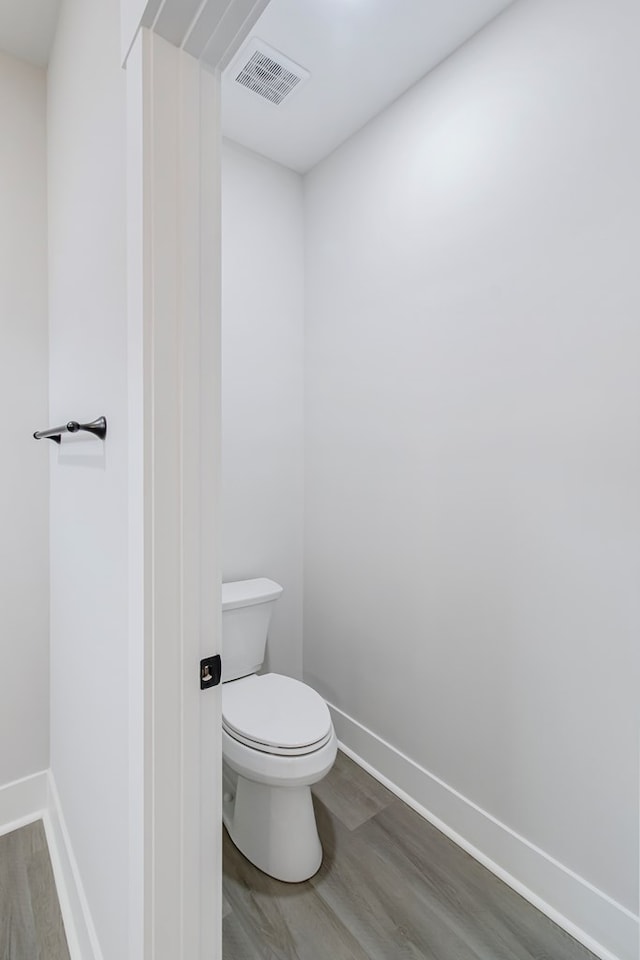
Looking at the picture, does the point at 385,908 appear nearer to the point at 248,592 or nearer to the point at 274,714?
the point at 274,714

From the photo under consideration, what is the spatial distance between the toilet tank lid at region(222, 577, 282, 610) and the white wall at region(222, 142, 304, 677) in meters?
0.10

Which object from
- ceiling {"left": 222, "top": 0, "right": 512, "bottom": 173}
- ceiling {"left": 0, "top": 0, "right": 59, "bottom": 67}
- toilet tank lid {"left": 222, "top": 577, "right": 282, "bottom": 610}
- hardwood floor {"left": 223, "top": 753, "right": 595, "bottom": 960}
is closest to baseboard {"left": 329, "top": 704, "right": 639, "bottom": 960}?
hardwood floor {"left": 223, "top": 753, "right": 595, "bottom": 960}

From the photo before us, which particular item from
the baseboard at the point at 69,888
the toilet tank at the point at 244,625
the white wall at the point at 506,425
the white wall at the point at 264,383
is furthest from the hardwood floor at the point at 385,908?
the white wall at the point at 264,383

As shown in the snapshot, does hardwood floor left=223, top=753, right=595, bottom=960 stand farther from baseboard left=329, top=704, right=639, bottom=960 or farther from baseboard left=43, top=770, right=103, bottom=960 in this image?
baseboard left=43, top=770, right=103, bottom=960

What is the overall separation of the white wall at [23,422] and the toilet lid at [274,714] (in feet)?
2.27

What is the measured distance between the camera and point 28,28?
4.53 feet

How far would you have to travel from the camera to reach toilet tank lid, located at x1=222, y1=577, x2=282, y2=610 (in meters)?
1.77

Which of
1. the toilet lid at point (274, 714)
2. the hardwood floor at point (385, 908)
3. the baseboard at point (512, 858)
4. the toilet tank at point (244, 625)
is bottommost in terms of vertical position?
the hardwood floor at point (385, 908)

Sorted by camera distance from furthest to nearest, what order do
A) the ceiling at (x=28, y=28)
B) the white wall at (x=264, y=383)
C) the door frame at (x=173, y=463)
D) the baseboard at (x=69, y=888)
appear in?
1. the white wall at (x=264, y=383)
2. the ceiling at (x=28, y=28)
3. the baseboard at (x=69, y=888)
4. the door frame at (x=173, y=463)

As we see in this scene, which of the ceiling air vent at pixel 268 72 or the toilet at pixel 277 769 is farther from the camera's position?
the ceiling air vent at pixel 268 72

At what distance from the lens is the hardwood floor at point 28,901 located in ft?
3.85

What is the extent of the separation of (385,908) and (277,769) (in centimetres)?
48

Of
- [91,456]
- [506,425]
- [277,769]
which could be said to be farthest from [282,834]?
[506,425]

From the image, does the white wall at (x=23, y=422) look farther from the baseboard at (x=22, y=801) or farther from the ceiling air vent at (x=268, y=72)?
the ceiling air vent at (x=268, y=72)
